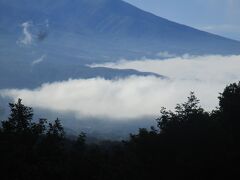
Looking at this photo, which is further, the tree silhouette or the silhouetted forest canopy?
the tree silhouette

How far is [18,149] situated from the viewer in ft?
105

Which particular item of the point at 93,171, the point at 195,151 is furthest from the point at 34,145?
the point at 195,151

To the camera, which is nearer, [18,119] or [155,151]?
[155,151]

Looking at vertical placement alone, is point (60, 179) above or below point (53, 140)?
below

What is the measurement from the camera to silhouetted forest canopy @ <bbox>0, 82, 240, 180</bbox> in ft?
95.3

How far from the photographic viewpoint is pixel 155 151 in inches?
1226

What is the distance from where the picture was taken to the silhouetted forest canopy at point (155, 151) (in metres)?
29.0

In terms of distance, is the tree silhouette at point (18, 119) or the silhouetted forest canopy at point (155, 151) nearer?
the silhouetted forest canopy at point (155, 151)

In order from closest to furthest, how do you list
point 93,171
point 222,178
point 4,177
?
point 222,178 < point 4,177 < point 93,171

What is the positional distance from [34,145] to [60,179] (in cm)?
321

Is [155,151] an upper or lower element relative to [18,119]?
lower

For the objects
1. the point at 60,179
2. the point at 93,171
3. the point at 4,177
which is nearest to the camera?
the point at 4,177

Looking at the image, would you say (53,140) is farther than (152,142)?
Yes

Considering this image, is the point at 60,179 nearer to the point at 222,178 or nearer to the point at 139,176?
the point at 139,176
